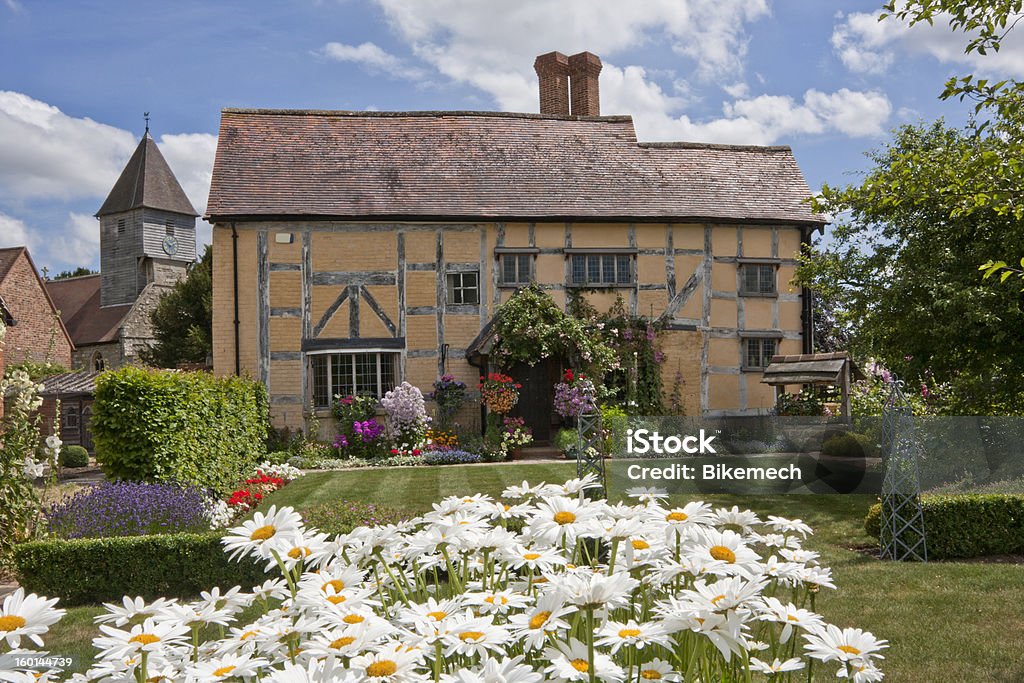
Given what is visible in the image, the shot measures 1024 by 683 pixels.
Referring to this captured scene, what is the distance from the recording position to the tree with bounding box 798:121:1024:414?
11.9 metres

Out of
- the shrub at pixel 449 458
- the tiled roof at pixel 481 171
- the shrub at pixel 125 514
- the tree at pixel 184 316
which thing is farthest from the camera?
the tree at pixel 184 316

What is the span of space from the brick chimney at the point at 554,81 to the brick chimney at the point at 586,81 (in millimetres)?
A: 277

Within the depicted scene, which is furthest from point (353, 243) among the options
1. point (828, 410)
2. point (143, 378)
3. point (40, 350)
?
point (40, 350)

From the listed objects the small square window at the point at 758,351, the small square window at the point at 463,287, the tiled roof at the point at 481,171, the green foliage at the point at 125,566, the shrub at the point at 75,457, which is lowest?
the shrub at the point at 75,457

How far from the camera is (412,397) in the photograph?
1777 centimetres

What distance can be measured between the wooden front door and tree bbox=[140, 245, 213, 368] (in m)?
15.4

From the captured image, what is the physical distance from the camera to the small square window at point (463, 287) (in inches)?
755

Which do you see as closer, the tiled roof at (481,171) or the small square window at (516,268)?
the tiled roof at (481,171)

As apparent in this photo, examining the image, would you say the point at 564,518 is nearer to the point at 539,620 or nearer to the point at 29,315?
the point at 539,620

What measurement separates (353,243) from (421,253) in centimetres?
156

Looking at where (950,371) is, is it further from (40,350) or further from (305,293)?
(40,350)

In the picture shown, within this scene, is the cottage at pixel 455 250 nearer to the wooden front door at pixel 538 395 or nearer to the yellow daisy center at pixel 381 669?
the wooden front door at pixel 538 395

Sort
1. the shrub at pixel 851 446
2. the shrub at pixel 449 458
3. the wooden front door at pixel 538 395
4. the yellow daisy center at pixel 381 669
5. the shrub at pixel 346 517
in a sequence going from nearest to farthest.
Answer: the yellow daisy center at pixel 381 669 < the shrub at pixel 346 517 < the shrub at pixel 851 446 < the shrub at pixel 449 458 < the wooden front door at pixel 538 395

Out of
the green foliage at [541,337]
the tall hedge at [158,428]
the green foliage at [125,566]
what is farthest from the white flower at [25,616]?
the green foliage at [541,337]
